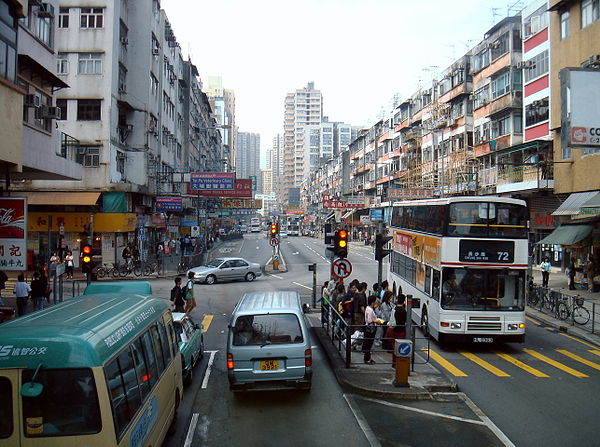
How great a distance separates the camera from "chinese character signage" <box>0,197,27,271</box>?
13039 mm

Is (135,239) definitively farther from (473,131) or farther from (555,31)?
(555,31)

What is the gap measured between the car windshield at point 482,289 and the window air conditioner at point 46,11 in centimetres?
1614

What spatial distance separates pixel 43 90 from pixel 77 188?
17455mm

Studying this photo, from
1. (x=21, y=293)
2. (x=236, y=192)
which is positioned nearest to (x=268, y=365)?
(x=21, y=293)

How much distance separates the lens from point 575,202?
26750 mm

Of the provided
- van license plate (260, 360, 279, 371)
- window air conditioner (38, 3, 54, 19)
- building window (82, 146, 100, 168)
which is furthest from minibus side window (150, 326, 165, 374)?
building window (82, 146, 100, 168)

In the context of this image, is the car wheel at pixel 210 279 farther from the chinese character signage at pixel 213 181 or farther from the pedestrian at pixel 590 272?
the pedestrian at pixel 590 272

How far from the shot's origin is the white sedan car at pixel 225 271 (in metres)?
32.0

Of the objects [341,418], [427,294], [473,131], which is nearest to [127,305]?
[341,418]

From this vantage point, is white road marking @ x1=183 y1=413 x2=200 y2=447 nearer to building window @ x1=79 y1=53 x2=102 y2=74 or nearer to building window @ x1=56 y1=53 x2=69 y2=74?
building window @ x1=79 y1=53 x2=102 y2=74

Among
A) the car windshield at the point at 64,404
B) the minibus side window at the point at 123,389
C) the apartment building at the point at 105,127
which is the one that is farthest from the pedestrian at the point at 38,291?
the car windshield at the point at 64,404

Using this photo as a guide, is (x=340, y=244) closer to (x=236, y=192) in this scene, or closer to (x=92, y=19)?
(x=92, y=19)

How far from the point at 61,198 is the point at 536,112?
99.4 ft

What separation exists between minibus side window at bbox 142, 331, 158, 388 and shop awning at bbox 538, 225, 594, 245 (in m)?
24.5
